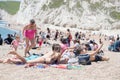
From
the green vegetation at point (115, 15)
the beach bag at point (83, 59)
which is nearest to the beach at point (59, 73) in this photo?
the beach bag at point (83, 59)

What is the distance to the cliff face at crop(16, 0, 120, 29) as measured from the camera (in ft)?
291

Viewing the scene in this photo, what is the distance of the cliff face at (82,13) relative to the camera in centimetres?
8869

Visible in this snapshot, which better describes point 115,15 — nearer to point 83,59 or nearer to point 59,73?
point 83,59

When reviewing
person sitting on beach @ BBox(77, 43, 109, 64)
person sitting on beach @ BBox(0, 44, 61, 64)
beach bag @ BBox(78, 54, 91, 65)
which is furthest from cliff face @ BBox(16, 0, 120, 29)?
person sitting on beach @ BBox(0, 44, 61, 64)

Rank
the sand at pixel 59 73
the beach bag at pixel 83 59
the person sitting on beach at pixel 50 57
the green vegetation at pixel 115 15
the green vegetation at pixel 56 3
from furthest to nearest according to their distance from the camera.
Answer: the green vegetation at pixel 56 3 → the green vegetation at pixel 115 15 → the beach bag at pixel 83 59 → the person sitting on beach at pixel 50 57 → the sand at pixel 59 73

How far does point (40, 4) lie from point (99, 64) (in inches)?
3689

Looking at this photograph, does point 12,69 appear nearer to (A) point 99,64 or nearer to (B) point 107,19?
(A) point 99,64

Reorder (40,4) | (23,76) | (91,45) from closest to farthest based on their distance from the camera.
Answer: (23,76) → (91,45) → (40,4)

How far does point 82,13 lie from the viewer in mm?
92188

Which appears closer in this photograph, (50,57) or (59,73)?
(59,73)

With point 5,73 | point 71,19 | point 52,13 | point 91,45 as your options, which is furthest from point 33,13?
point 5,73

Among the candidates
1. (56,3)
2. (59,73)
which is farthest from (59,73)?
(56,3)

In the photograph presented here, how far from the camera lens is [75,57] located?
16438 millimetres

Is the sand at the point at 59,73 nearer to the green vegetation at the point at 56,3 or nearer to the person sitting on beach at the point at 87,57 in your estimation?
the person sitting on beach at the point at 87,57
